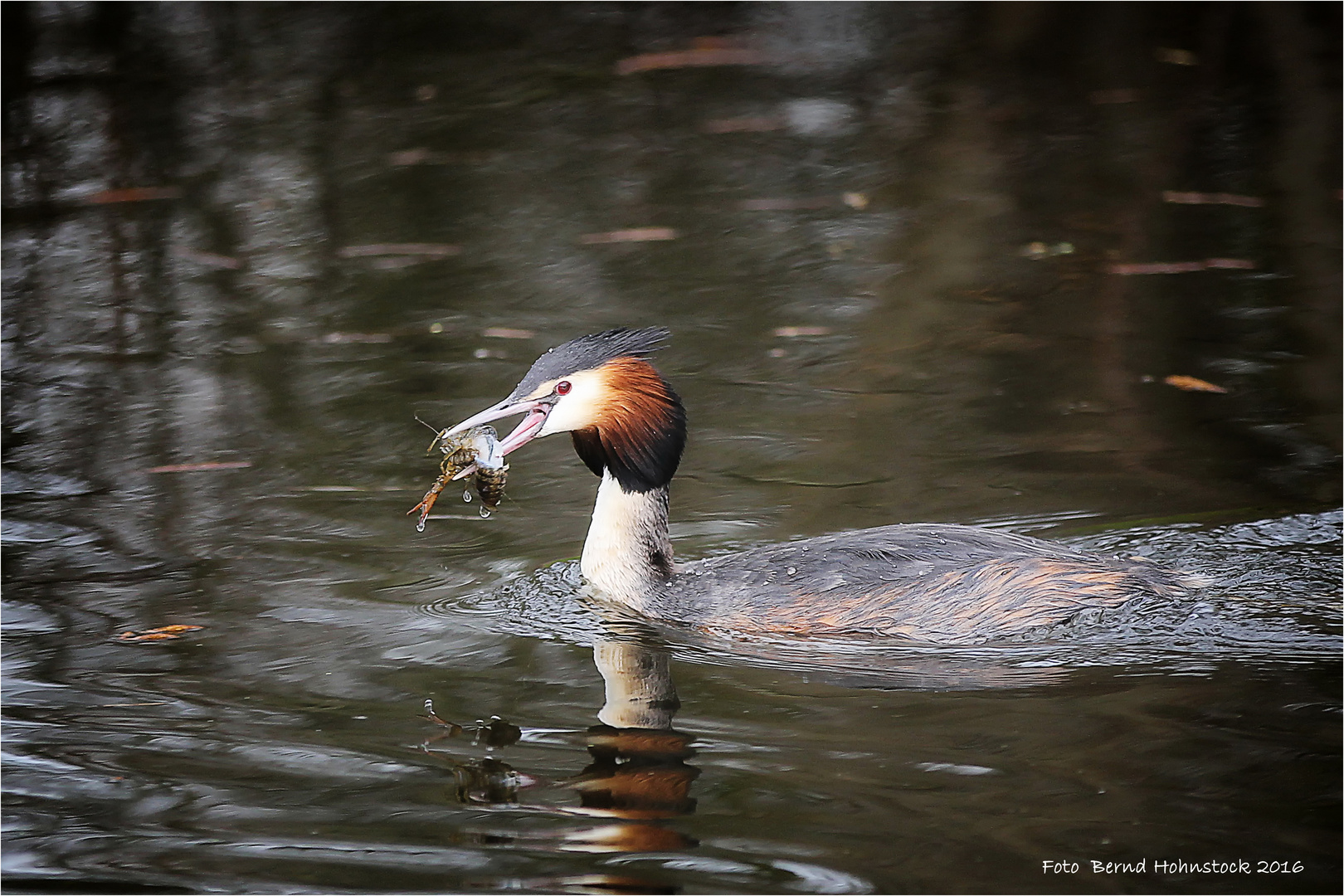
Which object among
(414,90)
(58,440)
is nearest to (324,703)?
(58,440)

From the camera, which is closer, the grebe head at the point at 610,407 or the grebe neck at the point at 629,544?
the grebe head at the point at 610,407

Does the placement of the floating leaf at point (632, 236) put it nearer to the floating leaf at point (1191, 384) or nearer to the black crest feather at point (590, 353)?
the floating leaf at point (1191, 384)

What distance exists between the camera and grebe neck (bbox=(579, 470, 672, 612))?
660cm

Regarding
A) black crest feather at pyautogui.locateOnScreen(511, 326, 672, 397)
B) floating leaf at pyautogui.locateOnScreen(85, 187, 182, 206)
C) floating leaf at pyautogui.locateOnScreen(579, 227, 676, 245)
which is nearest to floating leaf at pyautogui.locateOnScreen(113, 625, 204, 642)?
black crest feather at pyautogui.locateOnScreen(511, 326, 672, 397)

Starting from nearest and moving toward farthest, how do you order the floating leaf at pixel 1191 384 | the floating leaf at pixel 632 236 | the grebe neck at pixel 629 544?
the grebe neck at pixel 629 544 < the floating leaf at pixel 1191 384 < the floating leaf at pixel 632 236

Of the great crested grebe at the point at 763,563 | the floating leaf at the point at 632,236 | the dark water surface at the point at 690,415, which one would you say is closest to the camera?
the dark water surface at the point at 690,415

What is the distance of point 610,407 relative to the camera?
21.2 ft

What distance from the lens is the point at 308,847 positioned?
4738 millimetres

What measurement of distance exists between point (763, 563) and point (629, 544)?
57 cm

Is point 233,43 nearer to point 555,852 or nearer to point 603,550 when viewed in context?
point 603,550

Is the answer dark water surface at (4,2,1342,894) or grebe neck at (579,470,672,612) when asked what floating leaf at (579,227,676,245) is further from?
grebe neck at (579,470,672,612)

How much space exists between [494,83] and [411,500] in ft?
27.4

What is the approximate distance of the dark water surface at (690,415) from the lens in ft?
16.0

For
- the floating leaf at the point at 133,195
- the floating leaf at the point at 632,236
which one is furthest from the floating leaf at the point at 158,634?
the floating leaf at the point at 133,195
